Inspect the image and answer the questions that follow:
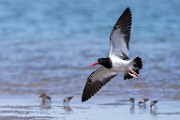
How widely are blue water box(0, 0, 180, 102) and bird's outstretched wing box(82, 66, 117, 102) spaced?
1.34 meters

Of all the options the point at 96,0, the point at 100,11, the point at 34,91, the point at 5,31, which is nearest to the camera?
the point at 34,91

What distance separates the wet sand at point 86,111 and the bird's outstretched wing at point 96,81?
13.9 inches

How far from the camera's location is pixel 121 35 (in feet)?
37.4

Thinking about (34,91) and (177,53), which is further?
(177,53)

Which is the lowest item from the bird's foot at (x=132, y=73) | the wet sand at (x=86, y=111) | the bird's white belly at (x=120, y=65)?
the wet sand at (x=86, y=111)

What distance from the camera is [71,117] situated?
11.4 m

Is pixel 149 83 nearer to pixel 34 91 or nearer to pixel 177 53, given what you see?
pixel 34 91

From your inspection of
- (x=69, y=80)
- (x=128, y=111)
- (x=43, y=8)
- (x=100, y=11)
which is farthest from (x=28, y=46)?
(x=43, y=8)

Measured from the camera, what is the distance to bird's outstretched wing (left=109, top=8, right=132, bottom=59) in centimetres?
1136

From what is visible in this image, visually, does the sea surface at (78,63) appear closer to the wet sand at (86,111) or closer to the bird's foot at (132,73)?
the wet sand at (86,111)

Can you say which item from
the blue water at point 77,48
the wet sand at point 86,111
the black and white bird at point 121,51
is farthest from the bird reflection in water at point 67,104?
the black and white bird at point 121,51

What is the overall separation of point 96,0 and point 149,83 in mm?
36030

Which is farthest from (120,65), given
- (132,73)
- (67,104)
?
(67,104)

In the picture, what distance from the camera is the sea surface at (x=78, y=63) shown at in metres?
12.2
